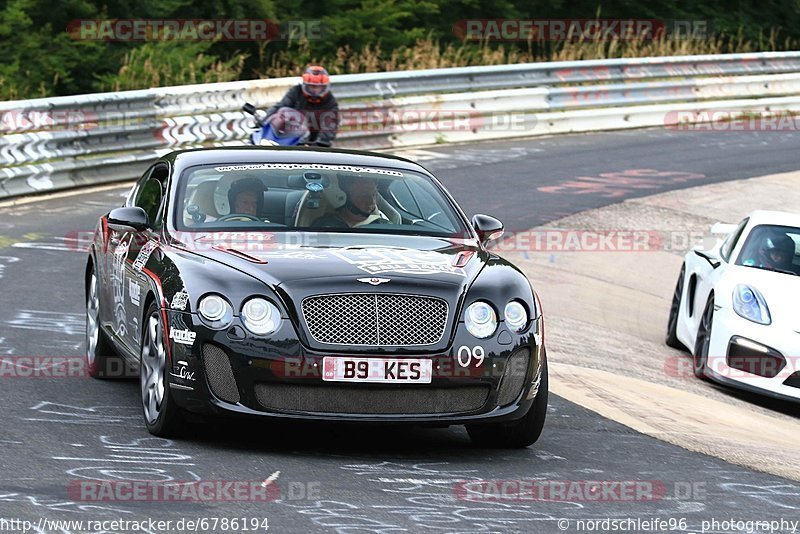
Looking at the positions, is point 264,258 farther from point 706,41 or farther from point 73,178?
point 706,41

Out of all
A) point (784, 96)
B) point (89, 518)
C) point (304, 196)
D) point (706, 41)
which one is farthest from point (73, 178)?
point (706, 41)

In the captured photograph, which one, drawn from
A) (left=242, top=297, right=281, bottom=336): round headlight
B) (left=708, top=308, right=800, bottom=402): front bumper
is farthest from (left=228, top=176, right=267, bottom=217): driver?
(left=708, top=308, right=800, bottom=402): front bumper

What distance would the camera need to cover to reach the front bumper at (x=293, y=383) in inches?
294

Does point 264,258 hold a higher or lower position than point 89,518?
higher

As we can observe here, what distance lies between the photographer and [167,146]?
65.2 feet

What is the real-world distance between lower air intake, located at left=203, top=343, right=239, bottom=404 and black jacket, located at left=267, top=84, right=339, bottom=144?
9.13m

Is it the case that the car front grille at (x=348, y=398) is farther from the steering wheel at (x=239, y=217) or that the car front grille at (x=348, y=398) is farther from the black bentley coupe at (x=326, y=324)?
the steering wheel at (x=239, y=217)

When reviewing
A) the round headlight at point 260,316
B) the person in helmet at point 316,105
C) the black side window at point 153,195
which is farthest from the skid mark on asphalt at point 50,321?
the person in helmet at point 316,105

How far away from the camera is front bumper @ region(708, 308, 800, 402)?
36.3 feet

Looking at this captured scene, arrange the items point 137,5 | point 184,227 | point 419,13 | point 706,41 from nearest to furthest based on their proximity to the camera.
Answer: point 184,227
point 137,5
point 419,13
point 706,41

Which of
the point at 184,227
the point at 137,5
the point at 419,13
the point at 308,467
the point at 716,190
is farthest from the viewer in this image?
the point at 419,13

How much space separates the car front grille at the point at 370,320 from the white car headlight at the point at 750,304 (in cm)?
443

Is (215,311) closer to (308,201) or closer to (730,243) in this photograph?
(308,201)

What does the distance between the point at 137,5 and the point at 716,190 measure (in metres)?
12.2
